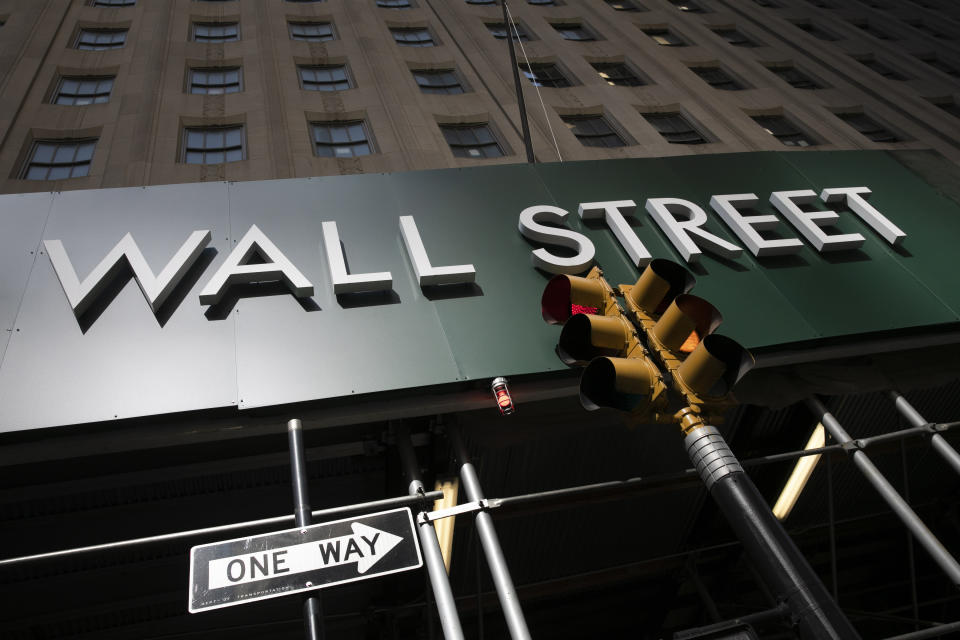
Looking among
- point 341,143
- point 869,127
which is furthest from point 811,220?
point 869,127

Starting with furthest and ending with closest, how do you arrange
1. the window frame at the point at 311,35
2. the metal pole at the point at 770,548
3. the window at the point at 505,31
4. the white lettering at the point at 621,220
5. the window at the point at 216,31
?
1. the window at the point at 505,31
2. the window frame at the point at 311,35
3. the window at the point at 216,31
4. the white lettering at the point at 621,220
5. the metal pole at the point at 770,548

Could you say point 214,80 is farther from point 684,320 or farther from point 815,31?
point 815,31

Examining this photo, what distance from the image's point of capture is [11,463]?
6.77m

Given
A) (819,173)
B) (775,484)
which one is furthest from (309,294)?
(819,173)

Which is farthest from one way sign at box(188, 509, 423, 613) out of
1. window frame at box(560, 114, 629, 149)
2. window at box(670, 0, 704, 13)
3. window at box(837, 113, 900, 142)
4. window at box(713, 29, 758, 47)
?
window at box(670, 0, 704, 13)

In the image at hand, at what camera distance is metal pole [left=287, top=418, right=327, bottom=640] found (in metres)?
5.55

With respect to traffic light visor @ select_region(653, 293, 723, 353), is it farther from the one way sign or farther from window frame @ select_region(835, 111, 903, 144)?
window frame @ select_region(835, 111, 903, 144)

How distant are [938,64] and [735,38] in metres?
8.73

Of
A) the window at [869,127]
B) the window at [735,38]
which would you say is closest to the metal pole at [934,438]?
the window at [869,127]

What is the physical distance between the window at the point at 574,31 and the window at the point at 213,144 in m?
11.8

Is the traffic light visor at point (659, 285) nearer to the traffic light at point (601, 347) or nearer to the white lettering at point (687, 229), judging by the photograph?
the traffic light at point (601, 347)

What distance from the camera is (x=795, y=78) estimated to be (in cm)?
2242

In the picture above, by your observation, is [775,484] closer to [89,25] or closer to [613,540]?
[613,540]

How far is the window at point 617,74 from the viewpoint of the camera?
784 inches
